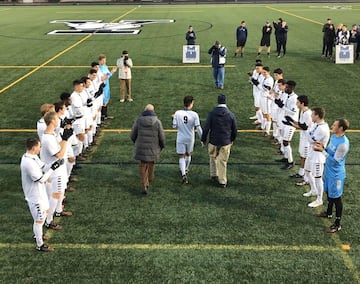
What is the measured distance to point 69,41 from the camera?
27547mm

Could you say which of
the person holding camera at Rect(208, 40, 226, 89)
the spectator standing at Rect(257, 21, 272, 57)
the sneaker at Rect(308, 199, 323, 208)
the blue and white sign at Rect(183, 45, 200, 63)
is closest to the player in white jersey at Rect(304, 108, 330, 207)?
the sneaker at Rect(308, 199, 323, 208)

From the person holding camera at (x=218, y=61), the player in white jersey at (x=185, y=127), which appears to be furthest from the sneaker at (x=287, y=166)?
the person holding camera at (x=218, y=61)

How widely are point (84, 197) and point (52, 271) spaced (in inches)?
96.7

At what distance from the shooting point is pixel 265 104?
11.4 m

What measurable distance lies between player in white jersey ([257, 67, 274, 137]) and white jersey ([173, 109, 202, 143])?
328cm

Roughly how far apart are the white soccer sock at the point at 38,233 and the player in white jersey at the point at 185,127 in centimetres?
355

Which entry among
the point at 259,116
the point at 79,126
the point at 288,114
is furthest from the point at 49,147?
the point at 259,116

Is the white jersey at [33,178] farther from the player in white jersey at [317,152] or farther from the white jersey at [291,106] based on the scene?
the white jersey at [291,106]

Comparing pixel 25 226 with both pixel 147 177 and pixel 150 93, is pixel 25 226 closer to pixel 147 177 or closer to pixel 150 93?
pixel 147 177

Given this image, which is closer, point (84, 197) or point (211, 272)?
point (211, 272)

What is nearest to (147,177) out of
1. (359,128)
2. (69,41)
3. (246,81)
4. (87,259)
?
(87,259)

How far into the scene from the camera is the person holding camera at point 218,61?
1589cm

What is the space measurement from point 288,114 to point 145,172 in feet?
12.4

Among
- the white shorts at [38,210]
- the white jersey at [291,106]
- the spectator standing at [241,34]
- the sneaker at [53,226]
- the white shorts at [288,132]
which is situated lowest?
the sneaker at [53,226]
